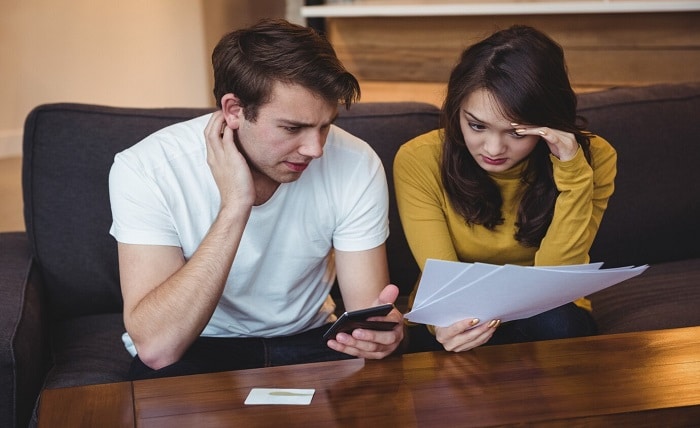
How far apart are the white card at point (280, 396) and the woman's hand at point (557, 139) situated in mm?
672

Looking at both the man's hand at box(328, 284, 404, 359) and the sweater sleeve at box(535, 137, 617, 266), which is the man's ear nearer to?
the man's hand at box(328, 284, 404, 359)

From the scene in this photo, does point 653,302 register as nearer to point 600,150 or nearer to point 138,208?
point 600,150

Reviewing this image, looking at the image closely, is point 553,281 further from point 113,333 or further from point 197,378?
point 113,333

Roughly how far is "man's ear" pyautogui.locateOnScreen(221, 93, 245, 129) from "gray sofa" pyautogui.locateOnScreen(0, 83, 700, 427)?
505 millimetres


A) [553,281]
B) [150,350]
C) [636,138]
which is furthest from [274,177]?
[636,138]

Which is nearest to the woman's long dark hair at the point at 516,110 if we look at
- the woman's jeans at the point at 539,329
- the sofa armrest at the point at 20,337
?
the woman's jeans at the point at 539,329

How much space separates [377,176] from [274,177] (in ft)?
0.73

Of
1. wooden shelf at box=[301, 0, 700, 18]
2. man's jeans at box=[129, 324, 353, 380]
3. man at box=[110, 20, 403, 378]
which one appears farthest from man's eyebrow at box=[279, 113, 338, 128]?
wooden shelf at box=[301, 0, 700, 18]

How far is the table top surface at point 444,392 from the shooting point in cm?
118

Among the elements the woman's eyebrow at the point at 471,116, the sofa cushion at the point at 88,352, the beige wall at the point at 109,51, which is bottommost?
the sofa cushion at the point at 88,352

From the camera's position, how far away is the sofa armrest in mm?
1582

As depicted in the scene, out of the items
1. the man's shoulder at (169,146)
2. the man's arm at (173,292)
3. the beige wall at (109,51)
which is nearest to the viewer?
the man's arm at (173,292)

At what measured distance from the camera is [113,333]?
1948 mm

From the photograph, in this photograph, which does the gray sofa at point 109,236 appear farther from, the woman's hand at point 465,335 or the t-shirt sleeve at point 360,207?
the woman's hand at point 465,335
